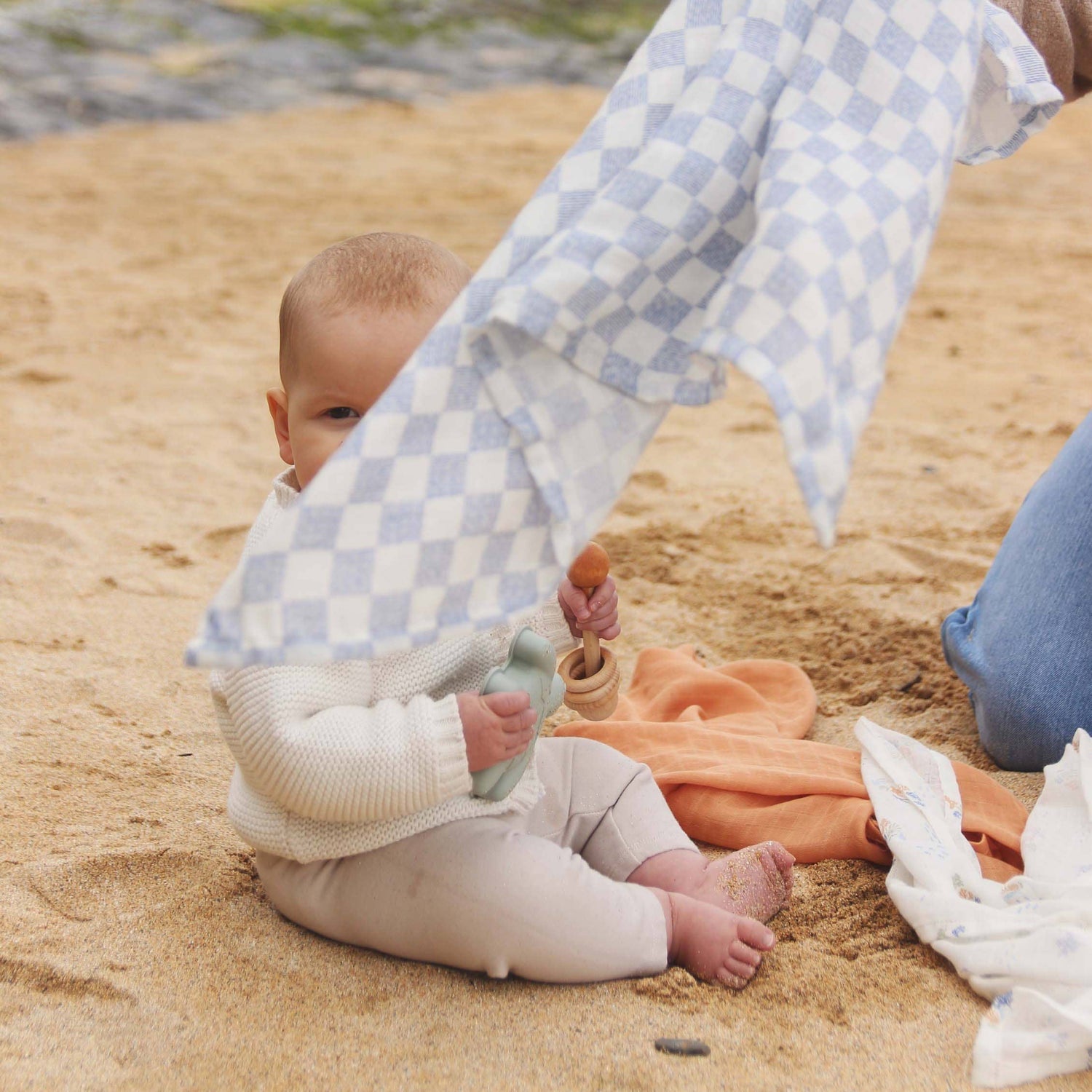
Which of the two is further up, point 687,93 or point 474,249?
point 687,93

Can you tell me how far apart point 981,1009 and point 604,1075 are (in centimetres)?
47

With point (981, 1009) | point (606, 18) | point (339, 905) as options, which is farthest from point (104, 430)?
point (606, 18)

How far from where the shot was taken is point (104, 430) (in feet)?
12.4

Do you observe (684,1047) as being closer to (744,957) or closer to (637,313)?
(744,957)

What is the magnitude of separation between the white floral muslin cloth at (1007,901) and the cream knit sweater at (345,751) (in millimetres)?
579

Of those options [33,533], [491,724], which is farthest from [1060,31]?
[33,533]

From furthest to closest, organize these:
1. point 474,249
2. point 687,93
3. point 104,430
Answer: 1. point 474,249
2. point 104,430
3. point 687,93

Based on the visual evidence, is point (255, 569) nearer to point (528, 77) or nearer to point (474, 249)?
point (474, 249)

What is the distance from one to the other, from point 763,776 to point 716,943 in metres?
0.41

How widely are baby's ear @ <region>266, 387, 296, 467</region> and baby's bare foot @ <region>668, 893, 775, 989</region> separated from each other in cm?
80

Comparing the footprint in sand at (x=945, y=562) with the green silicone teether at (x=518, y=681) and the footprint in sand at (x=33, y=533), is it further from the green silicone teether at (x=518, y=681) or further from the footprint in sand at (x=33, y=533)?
the footprint in sand at (x=33, y=533)

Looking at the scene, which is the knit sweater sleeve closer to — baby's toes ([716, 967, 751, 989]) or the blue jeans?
baby's toes ([716, 967, 751, 989])

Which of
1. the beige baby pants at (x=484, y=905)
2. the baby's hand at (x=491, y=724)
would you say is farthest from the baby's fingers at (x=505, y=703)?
the beige baby pants at (x=484, y=905)

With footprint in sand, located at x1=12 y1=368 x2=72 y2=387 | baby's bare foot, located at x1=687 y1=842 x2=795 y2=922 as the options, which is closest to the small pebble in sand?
baby's bare foot, located at x1=687 y1=842 x2=795 y2=922
